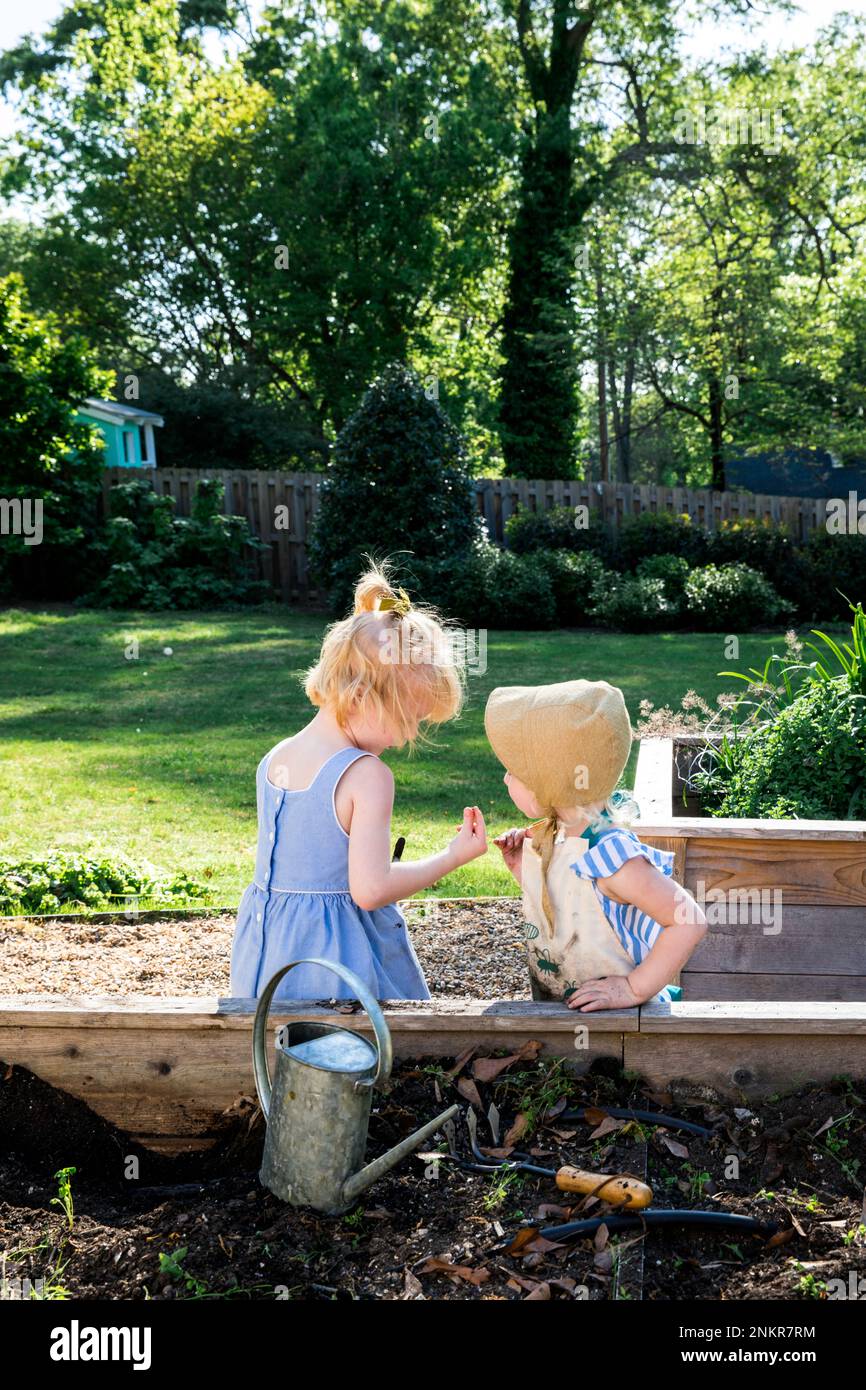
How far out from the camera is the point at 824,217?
981 inches

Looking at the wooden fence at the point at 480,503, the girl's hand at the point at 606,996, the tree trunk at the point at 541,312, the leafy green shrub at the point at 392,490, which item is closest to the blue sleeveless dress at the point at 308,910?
the girl's hand at the point at 606,996

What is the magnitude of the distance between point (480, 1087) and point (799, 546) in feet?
50.9

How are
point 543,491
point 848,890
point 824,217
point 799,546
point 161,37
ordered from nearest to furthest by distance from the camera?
point 848,890 → point 799,546 → point 543,491 → point 824,217 → point 161,37

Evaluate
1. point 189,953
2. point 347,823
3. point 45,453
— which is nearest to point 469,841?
point 347,823

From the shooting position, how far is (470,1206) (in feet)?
6.59

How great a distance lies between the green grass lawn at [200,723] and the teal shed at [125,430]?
11.0m

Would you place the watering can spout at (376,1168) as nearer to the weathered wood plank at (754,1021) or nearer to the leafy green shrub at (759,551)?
the weathered wood plank at (754,1021)

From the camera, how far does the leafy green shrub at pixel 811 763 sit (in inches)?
152

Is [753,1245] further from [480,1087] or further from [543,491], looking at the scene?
[543,491]

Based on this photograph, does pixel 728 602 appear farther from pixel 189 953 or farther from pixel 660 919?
pixel 660 919

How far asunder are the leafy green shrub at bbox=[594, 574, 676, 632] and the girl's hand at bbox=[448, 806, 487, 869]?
11.8m

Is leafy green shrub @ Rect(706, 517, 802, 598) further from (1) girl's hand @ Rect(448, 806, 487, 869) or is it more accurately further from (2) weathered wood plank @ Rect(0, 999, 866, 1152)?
(2) weathered wood plank @ Rect(0, 999, 866, 1152)

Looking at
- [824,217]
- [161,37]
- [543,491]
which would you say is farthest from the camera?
[161,37]
